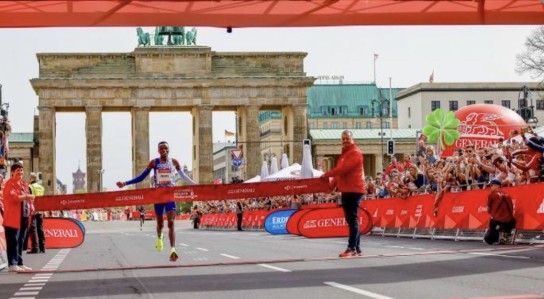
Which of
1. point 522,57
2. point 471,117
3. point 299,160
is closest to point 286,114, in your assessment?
point 299,160

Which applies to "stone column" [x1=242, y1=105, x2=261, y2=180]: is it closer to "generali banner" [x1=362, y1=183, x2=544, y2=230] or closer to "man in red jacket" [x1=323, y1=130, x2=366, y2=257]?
"generali banner" [x1=362, y1=183, x2=544, y2=230]

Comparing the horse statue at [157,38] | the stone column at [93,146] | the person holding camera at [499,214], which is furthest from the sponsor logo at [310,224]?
the horse statue at [157,38]

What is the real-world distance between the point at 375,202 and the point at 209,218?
48.0 metres

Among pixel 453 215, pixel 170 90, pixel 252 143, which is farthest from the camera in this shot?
pixel 170 90

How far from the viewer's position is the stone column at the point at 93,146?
5103 inches

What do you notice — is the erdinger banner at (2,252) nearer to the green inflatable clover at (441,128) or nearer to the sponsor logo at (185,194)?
the sponsor logo at (185,194)

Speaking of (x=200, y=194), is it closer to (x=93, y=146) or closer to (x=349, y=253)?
(x=349, y=253)

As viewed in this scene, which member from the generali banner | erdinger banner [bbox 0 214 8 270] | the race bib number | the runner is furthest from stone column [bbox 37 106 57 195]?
the race bib number

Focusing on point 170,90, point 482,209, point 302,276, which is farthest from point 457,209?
point 170,90

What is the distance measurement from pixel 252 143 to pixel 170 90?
35.7 feet

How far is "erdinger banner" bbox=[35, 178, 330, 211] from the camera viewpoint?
1970cm

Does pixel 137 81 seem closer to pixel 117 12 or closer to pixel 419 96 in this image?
pixel 419 96

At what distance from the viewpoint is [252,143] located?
12988cm

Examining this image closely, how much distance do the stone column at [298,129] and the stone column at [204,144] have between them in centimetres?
939
